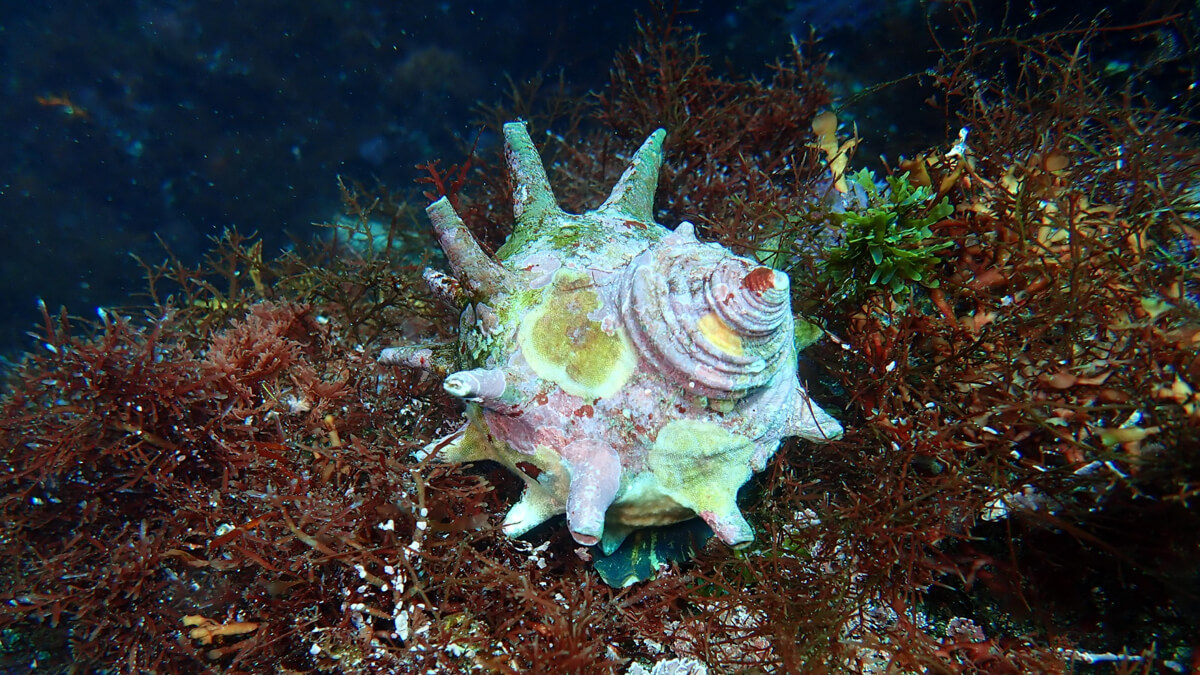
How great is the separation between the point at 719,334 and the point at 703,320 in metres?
0.09

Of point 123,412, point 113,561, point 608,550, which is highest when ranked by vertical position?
point 123,412

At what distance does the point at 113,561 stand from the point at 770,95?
217 inches

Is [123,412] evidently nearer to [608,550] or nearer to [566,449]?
[566,449]

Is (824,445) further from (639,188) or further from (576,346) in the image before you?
(639,188)

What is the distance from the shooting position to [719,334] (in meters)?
2.17

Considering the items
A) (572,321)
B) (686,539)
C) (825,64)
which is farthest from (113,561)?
(825,64)

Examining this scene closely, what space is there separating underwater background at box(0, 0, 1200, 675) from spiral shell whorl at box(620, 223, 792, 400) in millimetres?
808

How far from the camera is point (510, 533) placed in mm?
2539

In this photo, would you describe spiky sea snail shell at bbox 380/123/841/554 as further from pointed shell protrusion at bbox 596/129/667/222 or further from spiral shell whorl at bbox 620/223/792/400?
pointed shell protrusion at bbox 596/129/667/222

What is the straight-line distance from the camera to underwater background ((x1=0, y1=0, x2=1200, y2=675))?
7.42 feet

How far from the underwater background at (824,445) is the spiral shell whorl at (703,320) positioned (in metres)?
0.81

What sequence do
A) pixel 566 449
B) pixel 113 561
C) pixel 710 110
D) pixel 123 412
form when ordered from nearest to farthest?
pixel 566 449
pixel 113 561
pixel 123 412
pixel 710 110

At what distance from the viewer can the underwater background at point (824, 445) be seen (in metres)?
2.26

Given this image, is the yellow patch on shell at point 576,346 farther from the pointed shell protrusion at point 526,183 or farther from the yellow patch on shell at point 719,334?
the pointed shell protrusion at point 526,183
